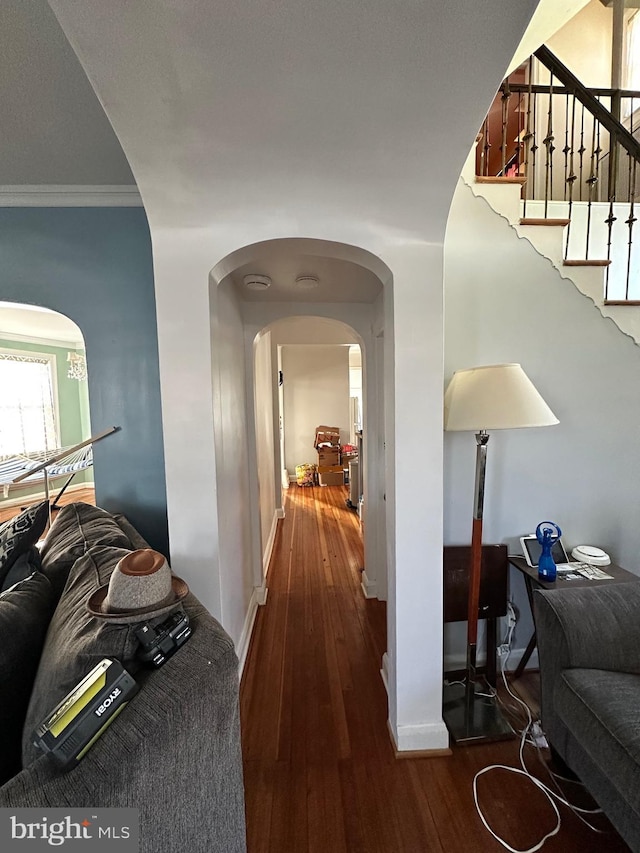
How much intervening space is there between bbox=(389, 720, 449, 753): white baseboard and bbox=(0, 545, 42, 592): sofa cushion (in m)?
1.65

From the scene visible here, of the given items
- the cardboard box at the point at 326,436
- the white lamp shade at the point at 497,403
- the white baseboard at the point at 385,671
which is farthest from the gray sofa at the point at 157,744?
the cardboard box at the point at 326,436

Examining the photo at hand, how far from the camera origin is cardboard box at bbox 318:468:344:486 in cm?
627

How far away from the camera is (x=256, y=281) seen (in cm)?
189

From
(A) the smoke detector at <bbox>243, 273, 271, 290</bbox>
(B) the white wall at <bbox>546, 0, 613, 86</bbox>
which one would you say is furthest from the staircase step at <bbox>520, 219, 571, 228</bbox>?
(B) the white wall at <bbox>546, 0, 613, 86</bbox>

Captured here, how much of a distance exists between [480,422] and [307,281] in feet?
4.00

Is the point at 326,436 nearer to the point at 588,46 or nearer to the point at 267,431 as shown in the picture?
the point at 267,431

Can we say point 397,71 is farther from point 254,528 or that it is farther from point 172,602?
point 254,528

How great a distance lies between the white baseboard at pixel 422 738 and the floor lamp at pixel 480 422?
0.09m

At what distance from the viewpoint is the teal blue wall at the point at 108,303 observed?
1.73m

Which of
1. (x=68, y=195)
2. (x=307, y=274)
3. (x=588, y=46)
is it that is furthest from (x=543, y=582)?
(x=588, y=46)

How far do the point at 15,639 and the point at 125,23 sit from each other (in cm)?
155

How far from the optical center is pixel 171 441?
1319mm

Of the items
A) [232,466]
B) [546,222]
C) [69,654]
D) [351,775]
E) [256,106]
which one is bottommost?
[351,775]

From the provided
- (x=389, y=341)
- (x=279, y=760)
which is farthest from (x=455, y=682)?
(x=389, y=341)
